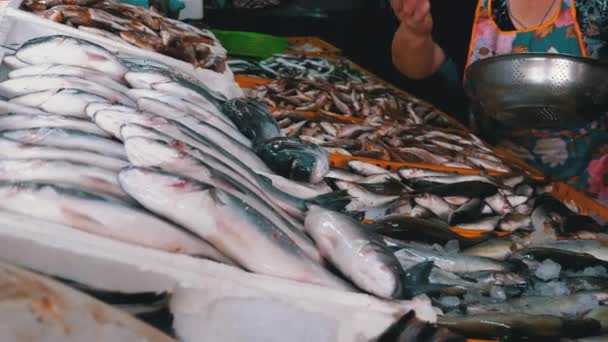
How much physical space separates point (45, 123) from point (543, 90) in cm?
267

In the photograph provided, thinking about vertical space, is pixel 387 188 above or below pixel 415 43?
below

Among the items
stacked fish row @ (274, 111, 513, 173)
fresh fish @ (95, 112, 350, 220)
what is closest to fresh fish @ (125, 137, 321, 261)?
fresh fish @ (95, 112, 350, 220)

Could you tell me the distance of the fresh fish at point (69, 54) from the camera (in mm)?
2410

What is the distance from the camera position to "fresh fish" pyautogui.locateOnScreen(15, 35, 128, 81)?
7.91ft

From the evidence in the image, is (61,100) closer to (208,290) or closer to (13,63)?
(13,63)

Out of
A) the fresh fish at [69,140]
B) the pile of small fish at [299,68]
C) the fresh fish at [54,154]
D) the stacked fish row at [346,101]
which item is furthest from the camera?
the pile of small fish at [299,68]

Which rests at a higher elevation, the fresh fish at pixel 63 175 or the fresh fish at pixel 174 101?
the fresh fish at pixel 63 175

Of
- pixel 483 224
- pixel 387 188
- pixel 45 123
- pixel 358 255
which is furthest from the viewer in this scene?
pixel 387 188

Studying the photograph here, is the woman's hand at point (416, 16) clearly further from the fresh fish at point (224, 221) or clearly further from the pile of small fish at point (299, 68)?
the fresh fish at point (224, 221)

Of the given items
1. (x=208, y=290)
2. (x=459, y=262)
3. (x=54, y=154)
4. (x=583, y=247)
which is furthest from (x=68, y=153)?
(x=583, y=247)

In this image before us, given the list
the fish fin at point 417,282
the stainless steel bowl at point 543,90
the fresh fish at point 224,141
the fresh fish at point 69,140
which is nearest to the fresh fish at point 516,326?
the fish fin at point 417,282

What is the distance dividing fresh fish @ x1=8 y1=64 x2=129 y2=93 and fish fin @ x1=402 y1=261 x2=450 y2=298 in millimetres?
1375

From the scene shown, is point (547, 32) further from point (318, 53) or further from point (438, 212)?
point (318, 53)

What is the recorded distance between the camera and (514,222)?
10.4 feet
